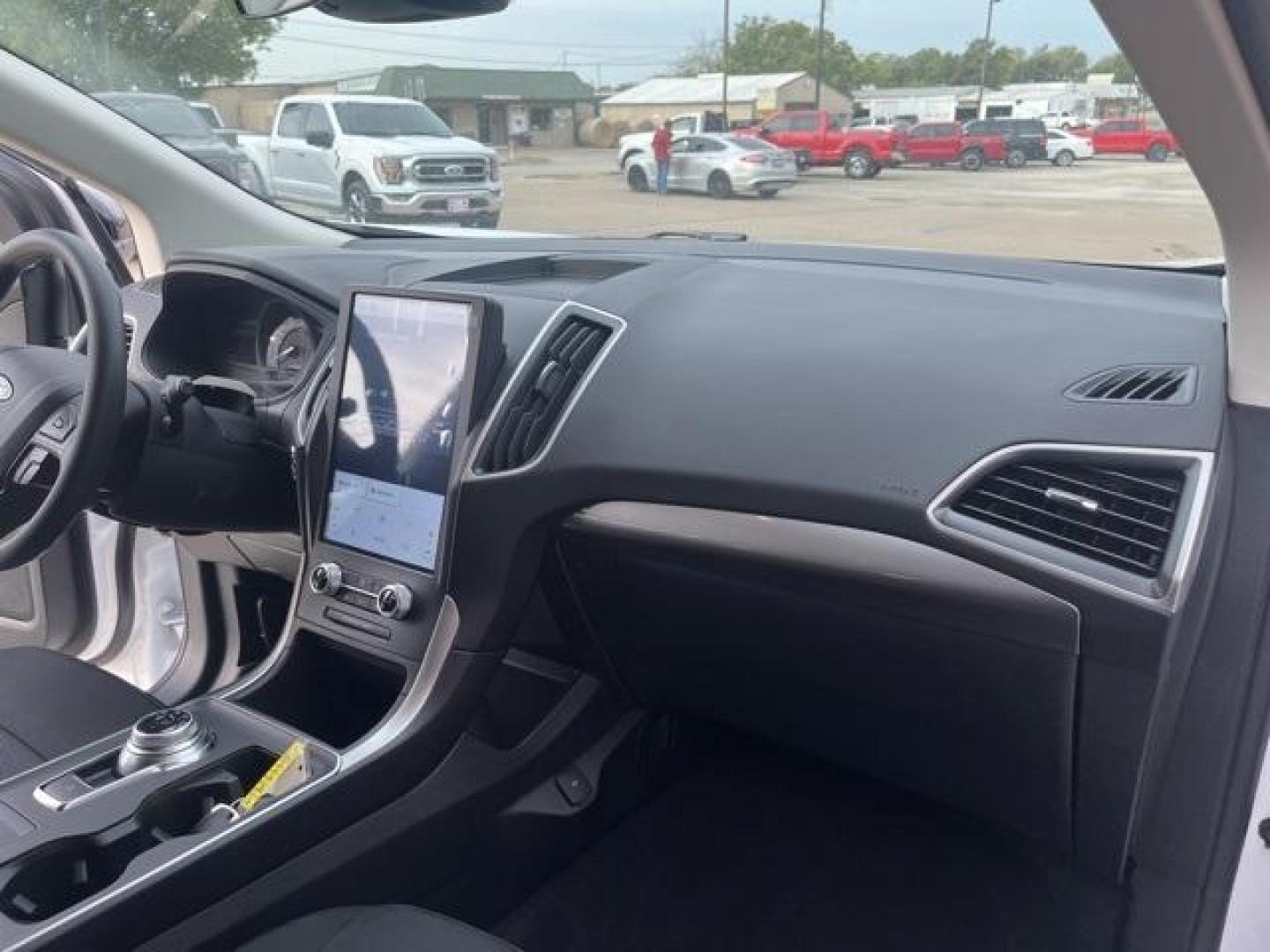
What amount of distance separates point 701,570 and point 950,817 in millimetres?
1135

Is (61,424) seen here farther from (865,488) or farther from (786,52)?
(786,52)

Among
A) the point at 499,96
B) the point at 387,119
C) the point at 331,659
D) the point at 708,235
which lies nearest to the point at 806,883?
the point at 331,659

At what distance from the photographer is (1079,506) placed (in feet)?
4.75

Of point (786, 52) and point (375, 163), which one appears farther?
point (375, 163)

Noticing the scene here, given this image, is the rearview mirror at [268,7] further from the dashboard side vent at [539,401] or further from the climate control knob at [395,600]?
the climate control knob at [395,600]

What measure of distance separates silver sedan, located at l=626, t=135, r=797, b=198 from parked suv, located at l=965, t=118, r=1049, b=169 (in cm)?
51

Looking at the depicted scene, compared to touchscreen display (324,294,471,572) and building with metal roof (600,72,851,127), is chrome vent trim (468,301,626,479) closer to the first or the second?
touchscreen display (324,294,471,572)

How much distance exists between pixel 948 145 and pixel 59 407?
178cm

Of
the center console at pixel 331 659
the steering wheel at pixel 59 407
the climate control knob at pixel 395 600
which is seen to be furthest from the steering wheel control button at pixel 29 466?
the climate control knob at pixel 395 600

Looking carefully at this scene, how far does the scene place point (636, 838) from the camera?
2.46 m

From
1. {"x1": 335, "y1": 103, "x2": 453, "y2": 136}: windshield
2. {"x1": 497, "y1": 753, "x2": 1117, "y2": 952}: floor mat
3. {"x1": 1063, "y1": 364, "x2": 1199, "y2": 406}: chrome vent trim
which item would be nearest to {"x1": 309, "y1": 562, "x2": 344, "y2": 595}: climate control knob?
{"x1": 497, "y1": 753, "x2": 1117, "y2": 952}: floor mat

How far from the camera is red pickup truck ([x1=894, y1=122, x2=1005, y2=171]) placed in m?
2.33

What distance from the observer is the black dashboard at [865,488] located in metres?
1.46

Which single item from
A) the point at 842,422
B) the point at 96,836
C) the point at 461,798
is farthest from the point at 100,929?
the point at 842,422
